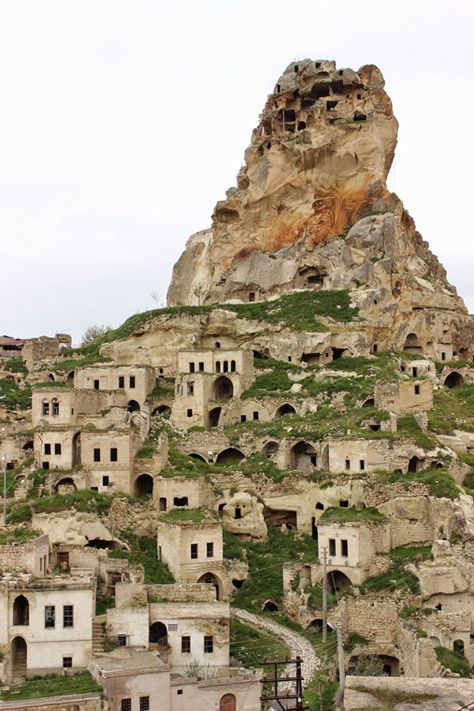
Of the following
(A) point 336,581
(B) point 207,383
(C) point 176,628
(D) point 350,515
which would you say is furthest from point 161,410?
(C) point 176,628

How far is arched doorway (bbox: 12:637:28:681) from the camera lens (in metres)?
41.5

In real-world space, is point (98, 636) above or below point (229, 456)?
below

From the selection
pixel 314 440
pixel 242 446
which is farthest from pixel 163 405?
pixel 314 440

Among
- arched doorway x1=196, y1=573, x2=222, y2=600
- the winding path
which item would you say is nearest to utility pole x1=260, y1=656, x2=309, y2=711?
the winding path

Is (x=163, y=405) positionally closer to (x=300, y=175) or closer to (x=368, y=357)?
(x=368, y=357)

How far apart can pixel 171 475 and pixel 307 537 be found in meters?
7.98

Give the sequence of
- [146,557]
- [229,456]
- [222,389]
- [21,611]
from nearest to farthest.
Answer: [21,611]
[146,557]
[229,456]
[222,389]

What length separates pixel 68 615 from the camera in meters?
42.4

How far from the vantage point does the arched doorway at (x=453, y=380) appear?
76.4m

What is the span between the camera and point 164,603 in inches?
1742

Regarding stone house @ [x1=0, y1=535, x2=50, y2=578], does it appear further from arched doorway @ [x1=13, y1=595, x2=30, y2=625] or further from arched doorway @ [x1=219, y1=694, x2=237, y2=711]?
arched doorway @ [x1=219, y1=694, x2=237, y2=711]

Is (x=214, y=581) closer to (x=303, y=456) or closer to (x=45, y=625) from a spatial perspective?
(x=45, y=625)

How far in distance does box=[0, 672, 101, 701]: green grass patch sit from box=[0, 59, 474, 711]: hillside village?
0.46ft

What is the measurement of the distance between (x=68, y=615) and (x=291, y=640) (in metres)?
10.6
